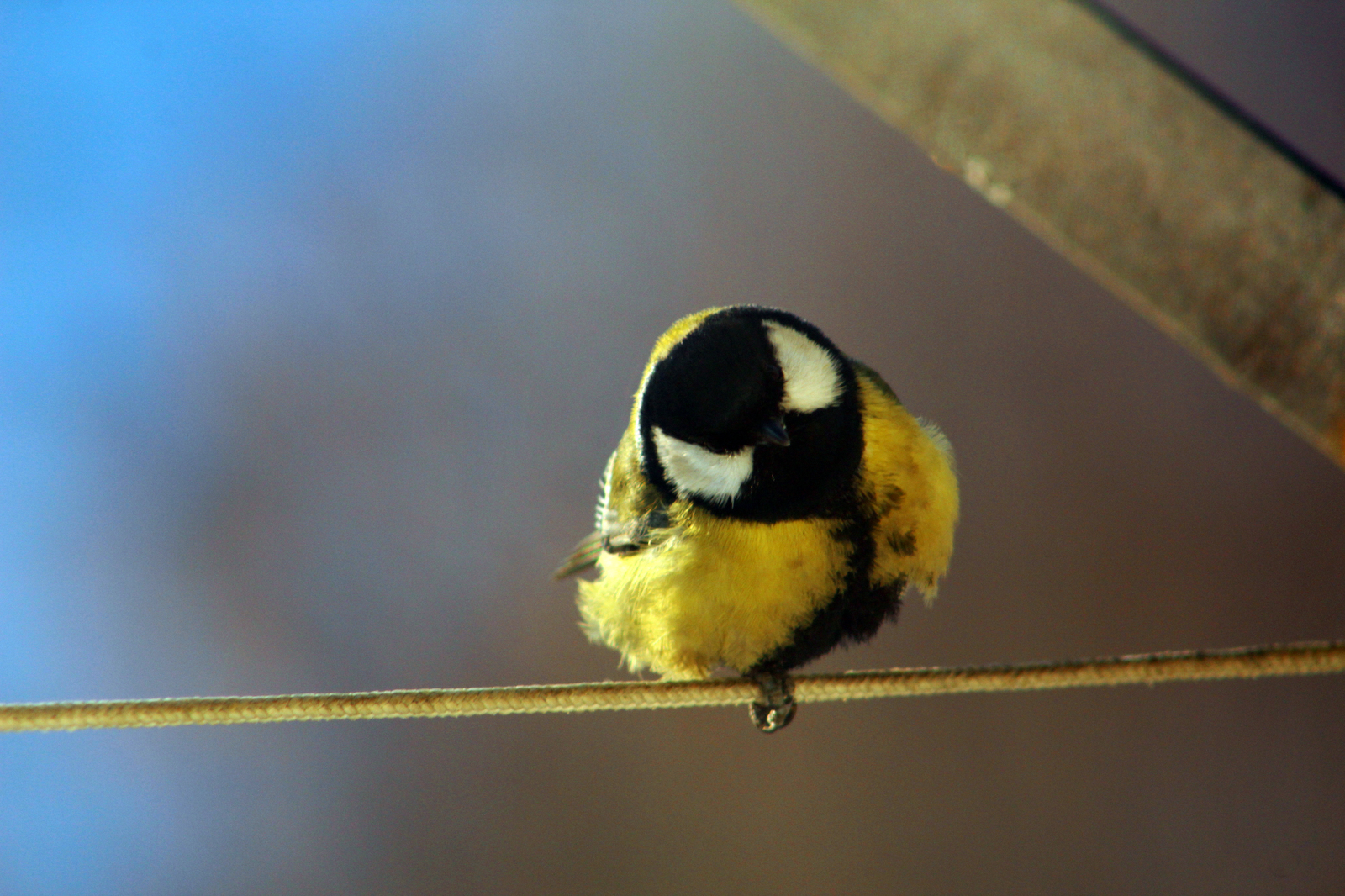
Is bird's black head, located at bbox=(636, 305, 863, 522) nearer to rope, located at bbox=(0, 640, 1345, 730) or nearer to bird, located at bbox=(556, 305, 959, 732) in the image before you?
bird, located at bbox=(556, 305, 959, 732)

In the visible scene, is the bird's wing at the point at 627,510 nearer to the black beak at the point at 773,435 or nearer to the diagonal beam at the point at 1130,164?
the black beak at the point at 773,435

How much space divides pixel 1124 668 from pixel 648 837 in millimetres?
1628

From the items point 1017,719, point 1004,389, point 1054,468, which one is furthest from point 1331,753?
point 1004,389

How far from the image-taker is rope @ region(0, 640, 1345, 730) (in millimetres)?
803

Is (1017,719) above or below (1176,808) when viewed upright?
above

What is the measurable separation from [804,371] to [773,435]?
0.12 meters

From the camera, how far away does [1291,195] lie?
93cm

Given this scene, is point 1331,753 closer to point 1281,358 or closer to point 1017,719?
point 1017,719

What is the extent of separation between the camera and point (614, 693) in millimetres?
918

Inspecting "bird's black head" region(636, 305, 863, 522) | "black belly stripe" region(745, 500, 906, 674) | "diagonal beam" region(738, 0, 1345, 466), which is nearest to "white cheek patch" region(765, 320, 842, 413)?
"bird's black head" region(636, 305, 863, 522)

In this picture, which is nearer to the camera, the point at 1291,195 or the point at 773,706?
the point at 1291,195

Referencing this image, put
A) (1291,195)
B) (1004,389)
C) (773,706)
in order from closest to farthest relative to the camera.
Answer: (1291,195) → (773,706) → (1004,389)

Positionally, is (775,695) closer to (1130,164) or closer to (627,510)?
(627,510)

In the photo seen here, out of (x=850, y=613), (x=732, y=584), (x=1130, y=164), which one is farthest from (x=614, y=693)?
(x=1130, y=164)
